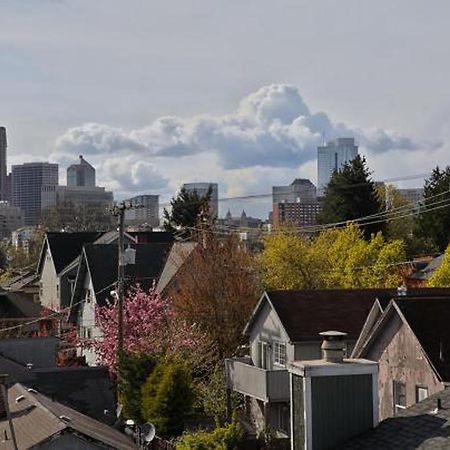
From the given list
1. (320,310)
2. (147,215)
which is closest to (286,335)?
(320,310)

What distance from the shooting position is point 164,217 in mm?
96500

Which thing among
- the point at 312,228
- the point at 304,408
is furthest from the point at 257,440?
the point at 312,228

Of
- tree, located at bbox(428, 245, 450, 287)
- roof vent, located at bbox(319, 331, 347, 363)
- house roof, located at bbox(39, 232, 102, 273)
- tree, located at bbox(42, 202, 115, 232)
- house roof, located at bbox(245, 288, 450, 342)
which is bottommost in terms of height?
roof vent, located at bbox(319, 331, 347, 363)

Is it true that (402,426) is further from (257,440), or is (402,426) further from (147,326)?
(147,326)

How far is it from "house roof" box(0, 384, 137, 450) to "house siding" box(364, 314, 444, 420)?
6.56 m

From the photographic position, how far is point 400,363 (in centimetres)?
2380

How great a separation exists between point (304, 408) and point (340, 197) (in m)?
63.1

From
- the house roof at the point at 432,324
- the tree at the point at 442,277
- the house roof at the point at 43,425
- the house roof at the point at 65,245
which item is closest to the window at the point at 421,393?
the house roof at the point at 432,324

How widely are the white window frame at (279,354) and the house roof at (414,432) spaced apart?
18.7m

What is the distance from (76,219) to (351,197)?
7754 cm

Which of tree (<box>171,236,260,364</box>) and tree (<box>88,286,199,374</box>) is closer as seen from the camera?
tree (<box>88,286,199,374</box>)

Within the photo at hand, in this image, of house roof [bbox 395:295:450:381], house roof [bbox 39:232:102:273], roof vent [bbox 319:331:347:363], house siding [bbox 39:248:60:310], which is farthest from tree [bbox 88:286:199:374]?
roof vent [bbox 319:331:347:363]

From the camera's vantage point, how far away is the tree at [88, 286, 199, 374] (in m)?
41.2

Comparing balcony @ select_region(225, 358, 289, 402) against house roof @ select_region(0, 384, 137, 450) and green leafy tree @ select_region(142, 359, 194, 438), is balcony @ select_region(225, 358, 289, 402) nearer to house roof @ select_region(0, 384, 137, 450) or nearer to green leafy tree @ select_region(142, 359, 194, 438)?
green leafy tree @ select_region(142, 359, 194, 438)
